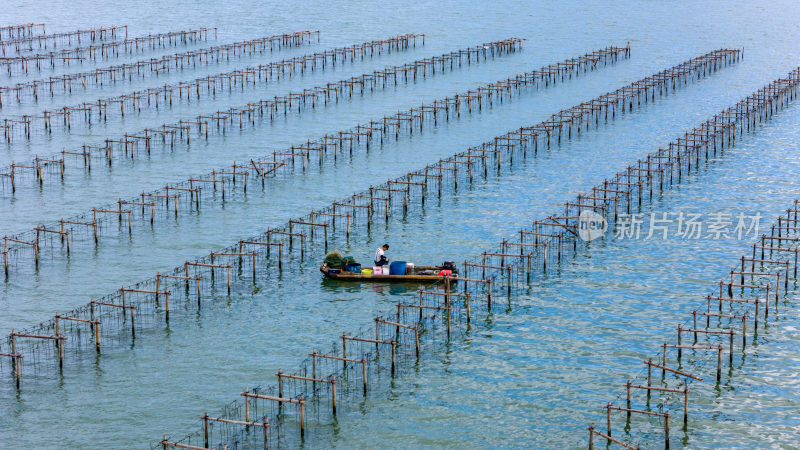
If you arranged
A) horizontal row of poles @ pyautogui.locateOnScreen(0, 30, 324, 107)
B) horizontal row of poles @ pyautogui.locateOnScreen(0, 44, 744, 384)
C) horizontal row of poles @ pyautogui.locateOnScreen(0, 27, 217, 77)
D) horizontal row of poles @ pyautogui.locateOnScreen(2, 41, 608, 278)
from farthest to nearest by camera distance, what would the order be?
horizontal row of poles @ pyautogui.locateOnScreen(0, 27, 217, 77) → horizontal row of poles @ pyautogui.locateOnScreen(0, 30, 324, 107) → horizontal row of poles @ pyautogui.locateOnScreen(2, 41, 608, 278) → horizontal row of poles @ pyautogui.locateOnScreen(0, 44, 744, 384)

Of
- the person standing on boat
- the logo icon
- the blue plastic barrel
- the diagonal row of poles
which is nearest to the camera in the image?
the blue plastic barrel

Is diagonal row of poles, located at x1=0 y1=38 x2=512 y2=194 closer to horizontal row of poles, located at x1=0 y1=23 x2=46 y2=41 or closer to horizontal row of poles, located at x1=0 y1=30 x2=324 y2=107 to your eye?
horizontal row of poles, located at x1=0 y1=30 x2=324 y2=107

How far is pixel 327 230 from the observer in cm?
9200

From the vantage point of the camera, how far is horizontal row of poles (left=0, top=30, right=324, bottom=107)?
480 ft

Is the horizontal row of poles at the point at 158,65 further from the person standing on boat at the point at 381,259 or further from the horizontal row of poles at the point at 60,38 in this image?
the person standing on boat at the point at 381,259

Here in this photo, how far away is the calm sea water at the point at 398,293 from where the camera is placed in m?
60.8

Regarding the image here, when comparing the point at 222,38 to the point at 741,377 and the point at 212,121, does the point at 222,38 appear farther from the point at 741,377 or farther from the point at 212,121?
the point at 741,377

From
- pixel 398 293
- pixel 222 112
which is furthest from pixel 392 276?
pixel 222 112

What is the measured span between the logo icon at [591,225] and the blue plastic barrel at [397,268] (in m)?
18.1

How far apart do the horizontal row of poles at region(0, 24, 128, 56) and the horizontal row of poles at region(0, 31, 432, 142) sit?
Answer: 1496 inches

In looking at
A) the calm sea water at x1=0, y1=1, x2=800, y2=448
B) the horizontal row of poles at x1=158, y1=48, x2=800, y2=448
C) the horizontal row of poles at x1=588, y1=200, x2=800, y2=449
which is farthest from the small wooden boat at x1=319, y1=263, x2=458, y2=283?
the horizontal row of poles at x1=588, y1=200, x2=800, y2=449

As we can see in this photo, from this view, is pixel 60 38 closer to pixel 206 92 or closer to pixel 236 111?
pixel 206 92

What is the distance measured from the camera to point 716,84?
15550cm

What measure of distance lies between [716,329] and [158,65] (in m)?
114
